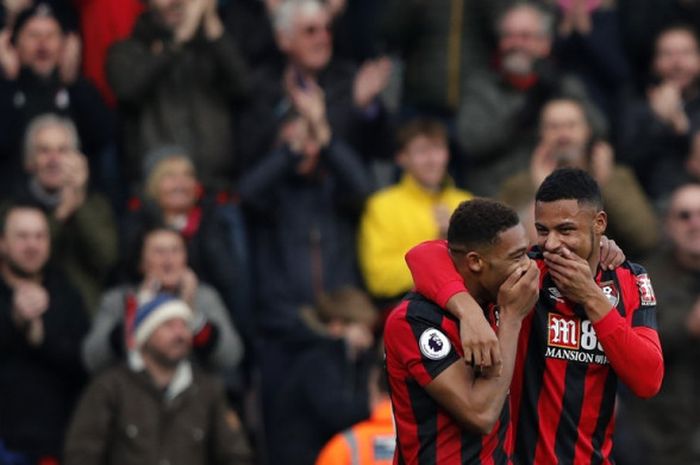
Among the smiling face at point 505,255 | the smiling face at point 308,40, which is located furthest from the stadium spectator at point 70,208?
the smiling face at point 505,255

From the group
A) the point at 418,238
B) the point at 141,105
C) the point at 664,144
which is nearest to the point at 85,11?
the point at 141,105

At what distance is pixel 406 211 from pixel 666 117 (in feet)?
6.40

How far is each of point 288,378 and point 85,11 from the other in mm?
3473

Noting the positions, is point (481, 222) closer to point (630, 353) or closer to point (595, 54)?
point (630, 353)

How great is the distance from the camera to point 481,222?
21.3ft

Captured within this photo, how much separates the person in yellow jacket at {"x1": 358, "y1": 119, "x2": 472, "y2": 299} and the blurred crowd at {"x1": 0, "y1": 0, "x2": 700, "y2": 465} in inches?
0.6

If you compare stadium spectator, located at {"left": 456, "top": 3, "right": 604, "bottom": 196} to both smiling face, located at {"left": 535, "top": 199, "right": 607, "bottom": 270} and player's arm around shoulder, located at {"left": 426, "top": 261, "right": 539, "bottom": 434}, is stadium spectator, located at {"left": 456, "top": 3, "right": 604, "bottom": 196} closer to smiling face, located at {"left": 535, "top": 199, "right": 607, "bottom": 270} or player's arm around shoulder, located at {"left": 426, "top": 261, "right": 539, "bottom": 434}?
smiling face, located at {"left": 535, "top": 199, "right": 607, "bottom": 270}

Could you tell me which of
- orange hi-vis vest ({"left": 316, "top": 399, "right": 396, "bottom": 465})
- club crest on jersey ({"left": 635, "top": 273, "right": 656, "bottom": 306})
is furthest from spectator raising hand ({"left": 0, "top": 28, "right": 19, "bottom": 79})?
club crest on jersey ({"left": 635, "top": 273, "right": 656, "bottom": 306})

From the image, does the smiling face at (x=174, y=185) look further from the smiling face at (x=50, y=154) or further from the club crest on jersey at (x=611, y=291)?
the club crest on jersey at (x=611, y=291)

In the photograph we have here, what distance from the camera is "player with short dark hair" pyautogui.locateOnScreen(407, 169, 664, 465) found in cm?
661

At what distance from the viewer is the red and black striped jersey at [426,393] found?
6.57 meters

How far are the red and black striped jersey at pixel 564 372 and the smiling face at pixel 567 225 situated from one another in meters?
0.30

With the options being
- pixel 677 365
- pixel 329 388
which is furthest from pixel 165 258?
pixel 677 365

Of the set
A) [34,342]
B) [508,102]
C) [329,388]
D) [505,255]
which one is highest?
[508,102]
